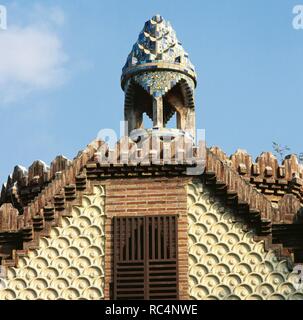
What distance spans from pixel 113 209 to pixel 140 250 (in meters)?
0.83

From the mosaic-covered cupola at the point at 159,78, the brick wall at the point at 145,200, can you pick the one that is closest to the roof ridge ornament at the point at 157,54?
the mosaic-covered cupola at the point at 159,78

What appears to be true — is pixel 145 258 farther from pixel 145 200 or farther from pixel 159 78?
pixel 159 78

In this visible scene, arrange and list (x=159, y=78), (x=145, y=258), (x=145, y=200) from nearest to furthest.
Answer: (x=145, y=258) → (x=145, y=200) → (x=159, y=78)

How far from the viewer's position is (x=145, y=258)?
714 inches

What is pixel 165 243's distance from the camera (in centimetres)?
1814

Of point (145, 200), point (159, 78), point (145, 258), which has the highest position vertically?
point (159, 78)

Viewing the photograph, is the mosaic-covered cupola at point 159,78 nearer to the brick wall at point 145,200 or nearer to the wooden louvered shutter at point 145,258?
the brick wall at point 145,200

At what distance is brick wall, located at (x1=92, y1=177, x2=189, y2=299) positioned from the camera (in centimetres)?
1820

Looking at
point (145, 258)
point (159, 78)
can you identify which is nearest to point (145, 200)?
point (145, 258)

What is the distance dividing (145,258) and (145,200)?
97cm

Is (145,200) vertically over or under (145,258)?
over

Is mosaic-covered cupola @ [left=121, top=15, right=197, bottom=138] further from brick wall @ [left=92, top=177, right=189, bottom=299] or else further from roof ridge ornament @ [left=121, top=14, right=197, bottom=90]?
brick wall @ [left=92, top=177, right=189, bottom=299]

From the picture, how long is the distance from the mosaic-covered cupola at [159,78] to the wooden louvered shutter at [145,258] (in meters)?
2.29

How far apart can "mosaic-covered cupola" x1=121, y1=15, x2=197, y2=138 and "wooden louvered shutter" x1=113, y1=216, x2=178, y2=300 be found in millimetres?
2289
